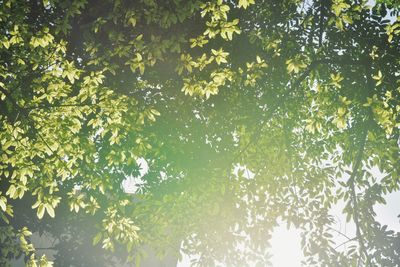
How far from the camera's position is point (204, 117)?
909 centimetres

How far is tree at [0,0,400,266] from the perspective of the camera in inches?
219

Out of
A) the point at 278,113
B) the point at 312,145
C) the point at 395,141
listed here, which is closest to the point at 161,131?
the point at 278,113

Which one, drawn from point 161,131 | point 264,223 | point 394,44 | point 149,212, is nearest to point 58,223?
point 161,131

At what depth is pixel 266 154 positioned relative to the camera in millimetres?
8102

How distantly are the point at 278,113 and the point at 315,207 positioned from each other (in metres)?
2.47

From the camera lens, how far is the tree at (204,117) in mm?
5559

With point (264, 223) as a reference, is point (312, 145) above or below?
above

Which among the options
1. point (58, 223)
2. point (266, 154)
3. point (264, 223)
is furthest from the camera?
point (58, 223)

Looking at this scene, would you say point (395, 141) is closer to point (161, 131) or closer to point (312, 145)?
point (312, 145)

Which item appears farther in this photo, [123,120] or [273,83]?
[273,83]

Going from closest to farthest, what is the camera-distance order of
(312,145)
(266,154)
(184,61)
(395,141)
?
1. (184,61)
2. (395,141)
3. (266,154)
4. (312,145)

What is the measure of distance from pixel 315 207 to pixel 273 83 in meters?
3.11

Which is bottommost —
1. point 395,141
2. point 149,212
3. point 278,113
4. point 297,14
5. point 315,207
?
point 149,212

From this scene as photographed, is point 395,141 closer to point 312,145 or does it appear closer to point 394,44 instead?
point 394,44
